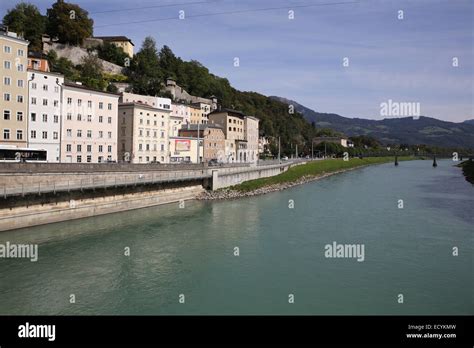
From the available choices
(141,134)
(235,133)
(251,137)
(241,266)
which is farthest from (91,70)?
(241,266)

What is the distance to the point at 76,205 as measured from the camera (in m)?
30.0

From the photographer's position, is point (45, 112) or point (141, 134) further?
point (141, 134)

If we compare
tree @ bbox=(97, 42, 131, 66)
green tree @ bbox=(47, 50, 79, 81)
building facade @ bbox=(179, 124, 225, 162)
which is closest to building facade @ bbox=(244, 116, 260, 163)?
building facade @ bbox=(179, 124, 225, 162)

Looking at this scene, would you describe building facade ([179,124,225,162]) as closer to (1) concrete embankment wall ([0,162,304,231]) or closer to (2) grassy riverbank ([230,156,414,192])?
(2) grassy riverbank ([230,156,414,192])

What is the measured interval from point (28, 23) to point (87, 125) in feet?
174

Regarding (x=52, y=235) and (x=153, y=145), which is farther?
(x=153, y=145)

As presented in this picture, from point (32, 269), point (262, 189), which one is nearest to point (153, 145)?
point (262, 189)

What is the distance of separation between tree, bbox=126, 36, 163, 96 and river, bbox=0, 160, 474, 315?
167 feet

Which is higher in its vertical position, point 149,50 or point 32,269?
point 149,50

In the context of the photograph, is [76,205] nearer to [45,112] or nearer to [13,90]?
[45,112]

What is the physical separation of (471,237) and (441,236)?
1954 millimetres

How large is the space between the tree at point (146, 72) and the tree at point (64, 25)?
1289cm
